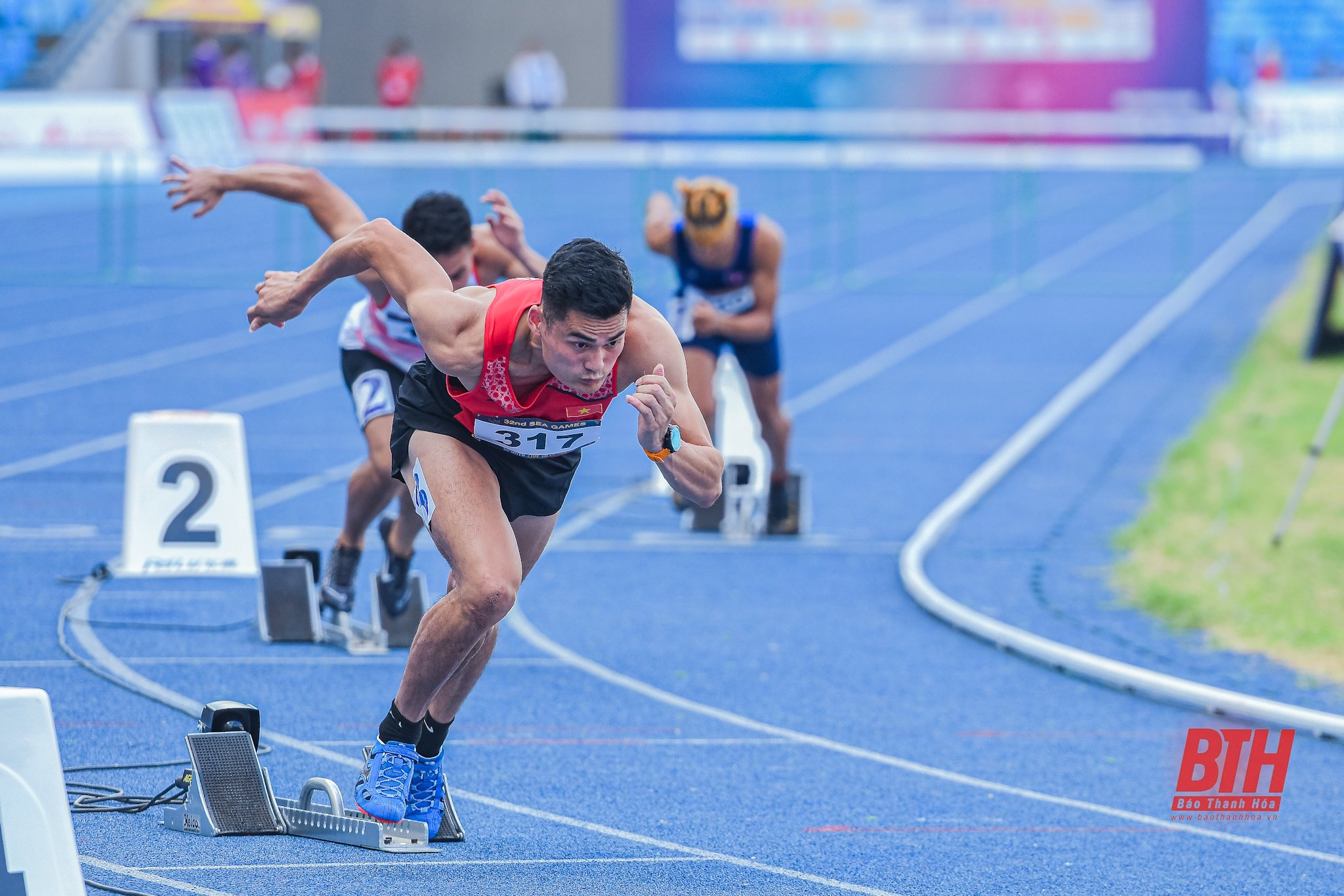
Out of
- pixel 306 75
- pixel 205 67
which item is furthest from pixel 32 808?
pixel 306 75

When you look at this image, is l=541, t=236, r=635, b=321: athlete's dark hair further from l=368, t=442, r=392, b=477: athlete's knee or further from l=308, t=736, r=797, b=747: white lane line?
l=368, t=442, r=392, b=477: athlete's knee

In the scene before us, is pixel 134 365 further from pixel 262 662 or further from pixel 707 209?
pixel 262 662

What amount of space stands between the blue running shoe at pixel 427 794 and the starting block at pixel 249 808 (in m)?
0.04

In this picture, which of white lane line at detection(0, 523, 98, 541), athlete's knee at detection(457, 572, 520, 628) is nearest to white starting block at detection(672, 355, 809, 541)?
white lane line at detection(0, 523, 98, 541)

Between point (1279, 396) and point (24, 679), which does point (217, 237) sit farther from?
point (24, 679)

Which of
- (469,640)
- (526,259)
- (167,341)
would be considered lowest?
(167,341)

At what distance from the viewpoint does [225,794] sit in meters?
4.77

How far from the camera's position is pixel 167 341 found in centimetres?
1577

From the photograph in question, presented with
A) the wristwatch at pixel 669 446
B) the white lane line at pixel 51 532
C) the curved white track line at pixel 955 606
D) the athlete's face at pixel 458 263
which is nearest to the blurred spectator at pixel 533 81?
the curved white track line at pixel 955 606

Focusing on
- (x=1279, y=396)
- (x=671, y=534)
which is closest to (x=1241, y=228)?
(x=1279, y=396)

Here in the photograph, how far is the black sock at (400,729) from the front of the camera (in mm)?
4629

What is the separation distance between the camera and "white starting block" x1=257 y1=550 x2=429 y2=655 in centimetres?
704

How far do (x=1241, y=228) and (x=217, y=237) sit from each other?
1448 cm

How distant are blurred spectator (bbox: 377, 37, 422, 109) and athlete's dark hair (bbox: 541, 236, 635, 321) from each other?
30.2 meters
